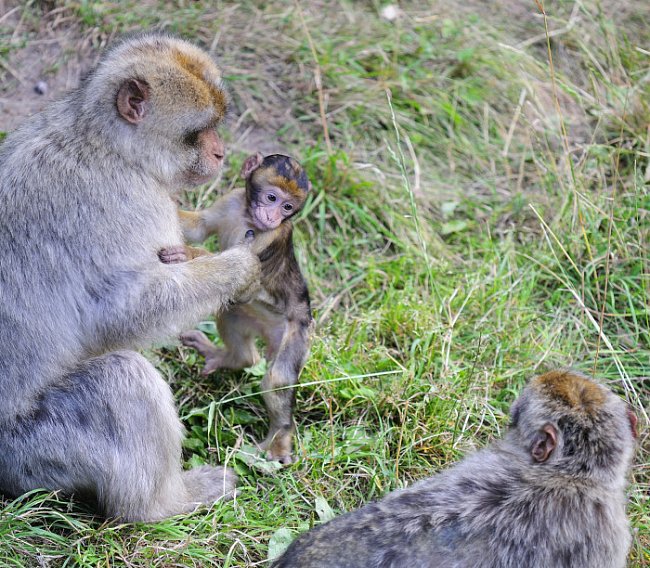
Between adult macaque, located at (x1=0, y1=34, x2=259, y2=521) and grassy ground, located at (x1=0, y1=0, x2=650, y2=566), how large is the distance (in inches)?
12.7

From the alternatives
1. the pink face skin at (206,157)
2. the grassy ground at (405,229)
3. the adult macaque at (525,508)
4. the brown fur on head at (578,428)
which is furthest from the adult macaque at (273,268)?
the brown fur on head at (578,428)

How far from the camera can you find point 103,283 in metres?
4.55

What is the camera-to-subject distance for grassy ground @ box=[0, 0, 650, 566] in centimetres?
518

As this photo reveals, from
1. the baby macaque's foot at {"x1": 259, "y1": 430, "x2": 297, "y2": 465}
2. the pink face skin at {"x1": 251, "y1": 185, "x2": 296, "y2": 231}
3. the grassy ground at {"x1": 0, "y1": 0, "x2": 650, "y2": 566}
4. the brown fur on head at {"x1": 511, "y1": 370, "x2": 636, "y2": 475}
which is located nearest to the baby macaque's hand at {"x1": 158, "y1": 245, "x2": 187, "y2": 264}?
the pink face skin at {"x1": 251, "y1": 185, "x2": 296, "y2": 231}

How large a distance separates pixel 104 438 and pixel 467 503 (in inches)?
67.6

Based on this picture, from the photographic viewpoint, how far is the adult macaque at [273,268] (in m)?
5.16

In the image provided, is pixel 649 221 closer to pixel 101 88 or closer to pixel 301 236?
pixel 301 236

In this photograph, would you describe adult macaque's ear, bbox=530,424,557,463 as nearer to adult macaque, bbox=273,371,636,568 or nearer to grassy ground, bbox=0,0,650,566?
adult macaque, bbox=273,371,636,568

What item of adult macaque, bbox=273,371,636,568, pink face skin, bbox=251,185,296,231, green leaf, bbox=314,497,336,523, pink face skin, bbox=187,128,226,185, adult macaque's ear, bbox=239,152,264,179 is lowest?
green leaf, bbox=314,497,336,523

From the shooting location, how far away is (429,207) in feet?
23.5

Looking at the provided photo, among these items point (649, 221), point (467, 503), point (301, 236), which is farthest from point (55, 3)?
point (467, 503)

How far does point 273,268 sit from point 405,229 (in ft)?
6.03

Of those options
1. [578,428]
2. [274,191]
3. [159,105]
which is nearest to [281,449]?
[274,191]

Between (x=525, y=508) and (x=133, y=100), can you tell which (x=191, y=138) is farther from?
(x=525, y=508)
